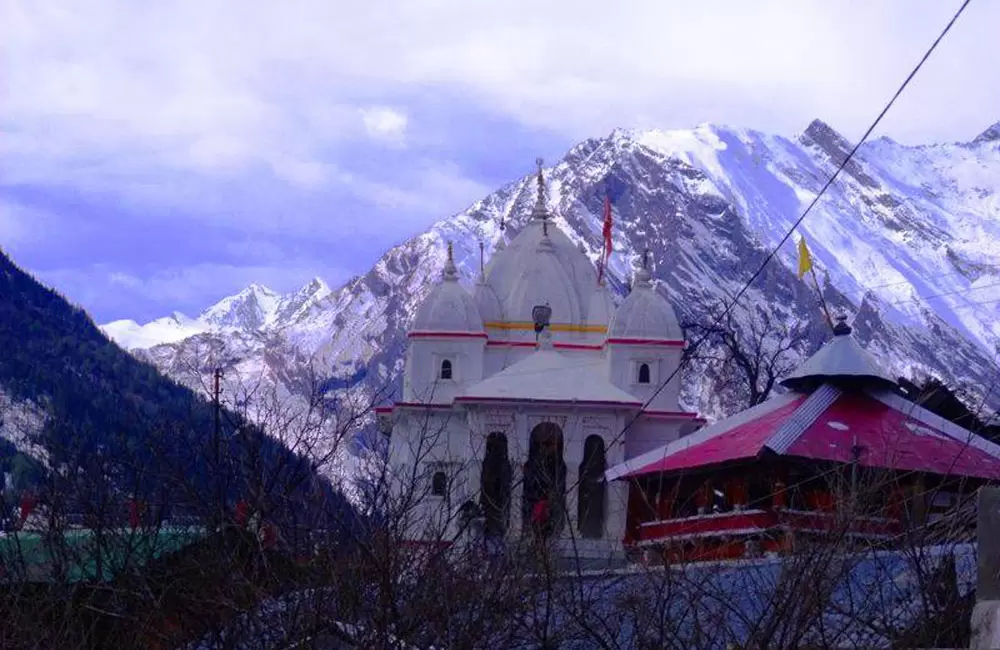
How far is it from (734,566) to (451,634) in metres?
6.73

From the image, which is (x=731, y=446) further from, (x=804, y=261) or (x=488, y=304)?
(x=488, y=304)

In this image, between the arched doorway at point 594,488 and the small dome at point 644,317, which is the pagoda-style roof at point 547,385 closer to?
the arched doorway at point 594,488

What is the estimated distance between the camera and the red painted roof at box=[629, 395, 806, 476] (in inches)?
1414

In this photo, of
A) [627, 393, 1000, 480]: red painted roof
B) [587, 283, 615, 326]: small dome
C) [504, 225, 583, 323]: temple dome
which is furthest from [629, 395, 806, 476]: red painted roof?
[587, 283, 615, 326]: small dome

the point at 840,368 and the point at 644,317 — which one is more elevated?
the point at 644,317

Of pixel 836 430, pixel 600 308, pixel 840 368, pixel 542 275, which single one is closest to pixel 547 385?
pixel 600 308

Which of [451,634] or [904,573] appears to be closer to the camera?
[451,634]

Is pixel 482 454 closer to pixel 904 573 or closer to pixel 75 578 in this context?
pixel 75 578

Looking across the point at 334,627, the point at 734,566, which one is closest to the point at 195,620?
the point at 334,627

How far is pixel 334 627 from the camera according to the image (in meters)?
19.3

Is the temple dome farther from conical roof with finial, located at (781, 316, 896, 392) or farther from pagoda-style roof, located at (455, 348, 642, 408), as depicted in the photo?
conical roof with finial, located at (781, 316, 896, 392)

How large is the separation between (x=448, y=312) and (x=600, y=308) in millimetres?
4724

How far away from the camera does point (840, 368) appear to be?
3781 cm

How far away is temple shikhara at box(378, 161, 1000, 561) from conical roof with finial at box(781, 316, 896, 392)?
4 cm
